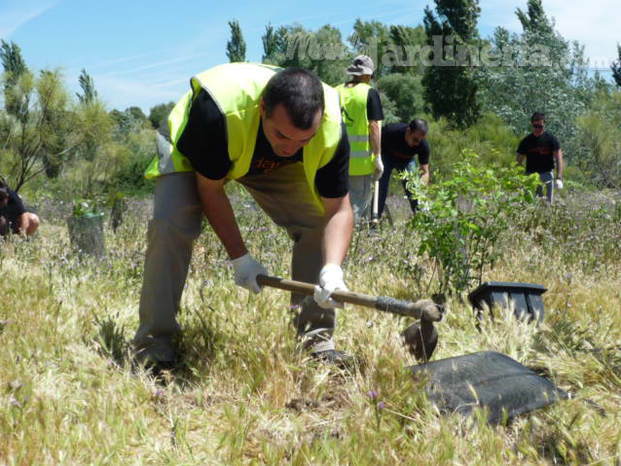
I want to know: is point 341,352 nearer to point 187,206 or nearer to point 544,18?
point 187,206

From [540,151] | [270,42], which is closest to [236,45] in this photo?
[270,42]

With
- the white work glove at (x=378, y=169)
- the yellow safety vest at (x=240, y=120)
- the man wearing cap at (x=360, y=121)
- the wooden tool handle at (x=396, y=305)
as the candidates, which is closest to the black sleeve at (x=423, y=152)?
the white work glove at (x=378, y=169)

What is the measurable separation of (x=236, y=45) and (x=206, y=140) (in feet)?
128

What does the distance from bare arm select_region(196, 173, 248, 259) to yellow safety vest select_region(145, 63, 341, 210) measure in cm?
10

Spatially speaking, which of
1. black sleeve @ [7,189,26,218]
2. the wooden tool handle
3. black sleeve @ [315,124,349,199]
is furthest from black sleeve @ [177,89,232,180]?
black sleeve @ [7,189,26,218]

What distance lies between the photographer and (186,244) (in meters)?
2.98

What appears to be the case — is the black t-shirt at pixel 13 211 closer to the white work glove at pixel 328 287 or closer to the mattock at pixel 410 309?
the mattock at pixel 410 309

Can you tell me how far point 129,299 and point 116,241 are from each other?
2.50 metres

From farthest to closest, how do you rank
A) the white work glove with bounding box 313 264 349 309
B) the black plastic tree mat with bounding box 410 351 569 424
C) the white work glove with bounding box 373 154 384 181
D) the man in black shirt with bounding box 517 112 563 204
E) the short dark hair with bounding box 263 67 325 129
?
the man in black shirt with bounding box 517 112 563 204 < the white work glove with bounding box 373 154 384 181 < the white work glove with bounding box 313 264 349 309 < the short dark hair with bounding box 263 67 325 129 < the black plastic tree mat with bounding box 410 351 569 424

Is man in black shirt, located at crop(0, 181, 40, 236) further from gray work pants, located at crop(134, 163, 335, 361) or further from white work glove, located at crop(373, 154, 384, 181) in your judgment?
white work glove, located at crop(373, 154, 384, 181)

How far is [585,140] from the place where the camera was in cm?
1998

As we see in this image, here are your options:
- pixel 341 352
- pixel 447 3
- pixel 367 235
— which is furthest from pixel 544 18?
pixel 341 352

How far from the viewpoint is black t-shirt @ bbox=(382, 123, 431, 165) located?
7.64 meters

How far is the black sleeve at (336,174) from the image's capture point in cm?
291
